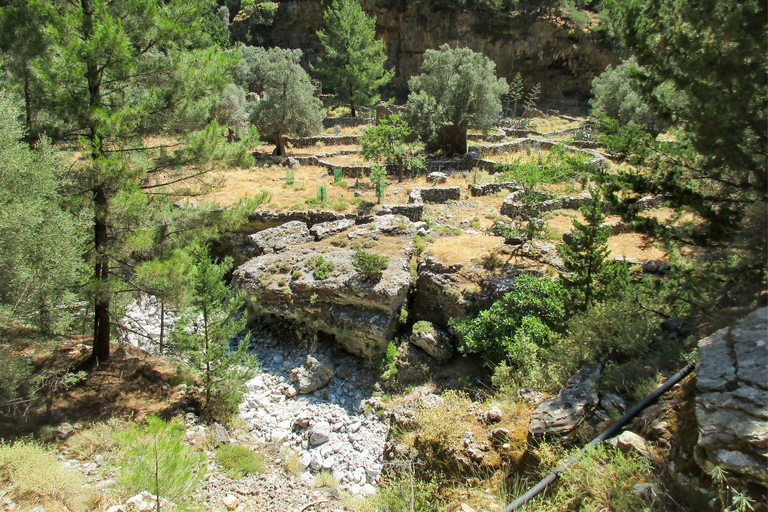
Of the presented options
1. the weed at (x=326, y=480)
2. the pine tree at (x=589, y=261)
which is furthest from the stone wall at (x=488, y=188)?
the weed at (x=326, y=480)

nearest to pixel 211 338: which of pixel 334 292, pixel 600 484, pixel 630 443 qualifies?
pixel 334 292

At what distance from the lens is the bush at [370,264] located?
1034cm

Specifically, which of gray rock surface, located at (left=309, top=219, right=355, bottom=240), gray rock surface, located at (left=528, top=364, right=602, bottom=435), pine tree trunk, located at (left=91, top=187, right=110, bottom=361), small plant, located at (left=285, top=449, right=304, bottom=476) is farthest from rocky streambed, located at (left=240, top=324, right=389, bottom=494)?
gray rock surface, located at (left=309, top=219, right=355, bottom=240)

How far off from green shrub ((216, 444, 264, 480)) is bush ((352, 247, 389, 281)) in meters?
4.63

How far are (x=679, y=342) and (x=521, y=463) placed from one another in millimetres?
2592

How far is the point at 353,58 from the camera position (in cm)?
3425

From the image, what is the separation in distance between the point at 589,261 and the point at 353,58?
3135 cm

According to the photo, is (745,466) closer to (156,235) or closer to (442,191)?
(156,235)

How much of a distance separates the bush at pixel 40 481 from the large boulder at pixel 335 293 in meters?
5.70

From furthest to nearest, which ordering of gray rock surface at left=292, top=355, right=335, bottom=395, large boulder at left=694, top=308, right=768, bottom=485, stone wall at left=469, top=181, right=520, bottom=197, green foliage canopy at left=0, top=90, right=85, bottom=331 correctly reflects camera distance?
stone wall at left=469, top=181, right=520, bottom=197 → gray rock surface at left=292, top=355, right=335, bottom=395 → green foliage canopy at left=0, top=90, right=85, bottom=331 → large boulder at left=694, top=308, right=768, bottom=485

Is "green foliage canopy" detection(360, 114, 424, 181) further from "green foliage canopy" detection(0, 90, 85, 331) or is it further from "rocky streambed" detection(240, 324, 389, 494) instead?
"green foliage canopy" detection(0, 90, 85, 331)

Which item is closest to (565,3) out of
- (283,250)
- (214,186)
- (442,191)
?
(442,191)

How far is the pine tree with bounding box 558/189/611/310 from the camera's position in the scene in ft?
25.2

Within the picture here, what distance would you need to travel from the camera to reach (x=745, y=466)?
3.13 metres
